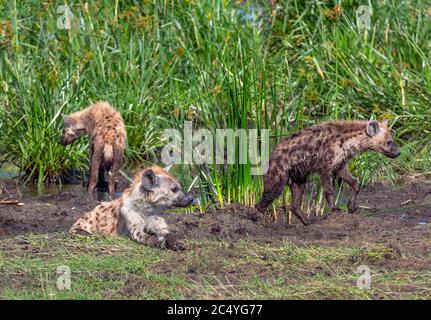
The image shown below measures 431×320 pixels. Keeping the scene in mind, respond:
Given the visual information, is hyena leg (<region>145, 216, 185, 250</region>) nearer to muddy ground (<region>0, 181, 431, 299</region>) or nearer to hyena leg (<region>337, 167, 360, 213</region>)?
muddy ground (<region>0, 181, 431, 299</region>)

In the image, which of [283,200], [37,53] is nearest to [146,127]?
[37,53]

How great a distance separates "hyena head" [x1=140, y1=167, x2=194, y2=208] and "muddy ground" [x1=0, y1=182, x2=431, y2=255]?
0.84ft

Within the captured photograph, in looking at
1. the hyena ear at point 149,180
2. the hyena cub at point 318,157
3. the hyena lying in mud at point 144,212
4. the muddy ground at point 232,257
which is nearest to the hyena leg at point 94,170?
the muddy ground at point 232,257

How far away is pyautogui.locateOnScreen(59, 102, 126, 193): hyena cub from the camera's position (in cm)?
1005

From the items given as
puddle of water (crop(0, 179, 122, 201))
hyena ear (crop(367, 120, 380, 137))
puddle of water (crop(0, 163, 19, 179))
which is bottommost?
puddle of water (crop(0, 179, 122, 201))

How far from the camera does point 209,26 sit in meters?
11.6

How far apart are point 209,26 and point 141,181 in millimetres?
4557

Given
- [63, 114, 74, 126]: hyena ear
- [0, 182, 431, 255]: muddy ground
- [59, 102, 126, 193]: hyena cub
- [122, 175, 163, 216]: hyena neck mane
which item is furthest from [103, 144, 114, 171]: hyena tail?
[122, 175, 163, 216]: hyena neck mane

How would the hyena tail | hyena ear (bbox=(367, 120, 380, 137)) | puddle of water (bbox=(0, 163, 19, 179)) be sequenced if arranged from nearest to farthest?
1. hyena ear (bbox=(367, 120, 380, 137))
2. the hyena tail
3. puddle of water (bbox=(0, 163, 19, 179))

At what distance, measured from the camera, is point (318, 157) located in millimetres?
8523

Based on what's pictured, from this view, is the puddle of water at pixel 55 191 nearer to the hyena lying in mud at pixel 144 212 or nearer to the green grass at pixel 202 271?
the hyena lying in mud at pixel 144 212

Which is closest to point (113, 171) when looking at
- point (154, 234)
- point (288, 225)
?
point (288, 225)

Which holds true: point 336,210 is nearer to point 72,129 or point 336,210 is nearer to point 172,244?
point 172,244

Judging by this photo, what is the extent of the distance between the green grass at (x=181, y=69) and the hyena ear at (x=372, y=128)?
1.34 feet
